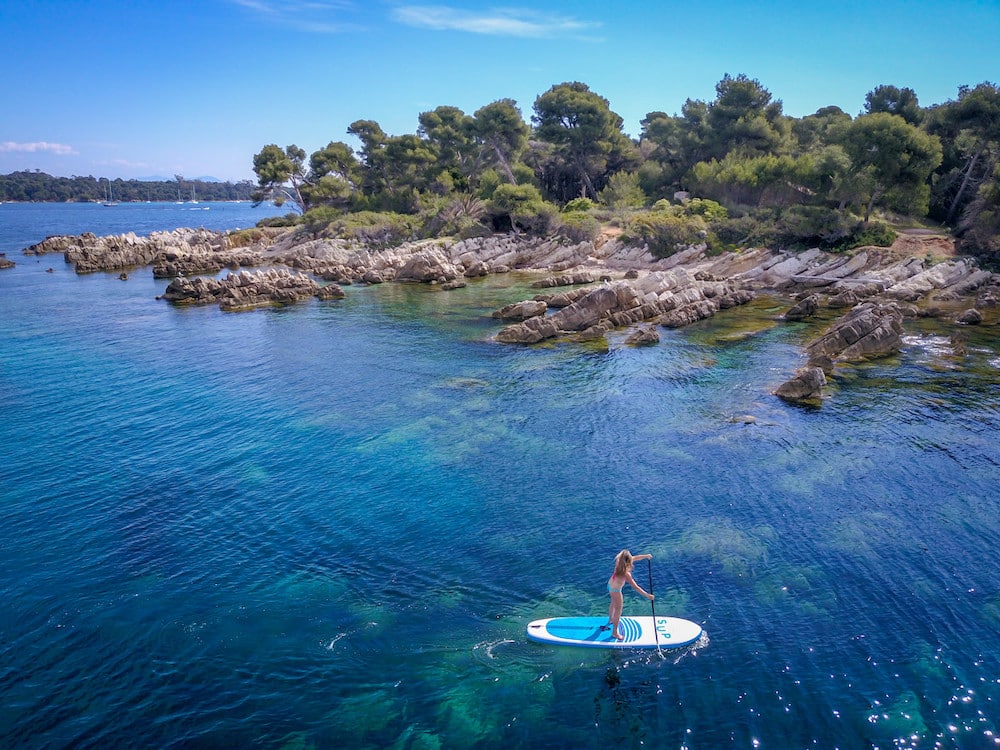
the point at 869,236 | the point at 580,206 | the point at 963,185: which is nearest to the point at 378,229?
the point at 580,206

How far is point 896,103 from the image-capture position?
77875 mm

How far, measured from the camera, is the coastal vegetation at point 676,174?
64.0 metres

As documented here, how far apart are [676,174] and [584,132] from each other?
16072 mm

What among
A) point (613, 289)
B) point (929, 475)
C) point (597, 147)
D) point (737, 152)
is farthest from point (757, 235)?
point (929, 475)

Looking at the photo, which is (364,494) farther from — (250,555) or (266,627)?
(266,627)

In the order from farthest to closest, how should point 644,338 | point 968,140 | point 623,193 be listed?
point 623,193 → point 968,140 → point 644,338

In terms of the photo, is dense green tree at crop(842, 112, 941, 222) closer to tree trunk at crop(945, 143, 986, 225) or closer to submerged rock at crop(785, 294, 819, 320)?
tree trunk at crop(945, 143, 986, 225)

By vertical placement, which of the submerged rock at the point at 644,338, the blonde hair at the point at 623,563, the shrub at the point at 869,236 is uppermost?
the shrub at the point at 869,236

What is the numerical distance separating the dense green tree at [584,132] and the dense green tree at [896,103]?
36.7m

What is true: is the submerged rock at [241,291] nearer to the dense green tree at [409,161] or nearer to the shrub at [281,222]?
the dense green tree at [409,161]

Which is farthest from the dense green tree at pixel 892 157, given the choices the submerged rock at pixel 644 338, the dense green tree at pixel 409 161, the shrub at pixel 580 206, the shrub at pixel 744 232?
the dense green tree at pixel 409 161

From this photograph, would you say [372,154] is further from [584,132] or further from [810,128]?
[810,128]

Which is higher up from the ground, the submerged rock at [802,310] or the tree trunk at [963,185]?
the tree trunk at [963,185]

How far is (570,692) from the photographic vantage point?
15234 millimetres
